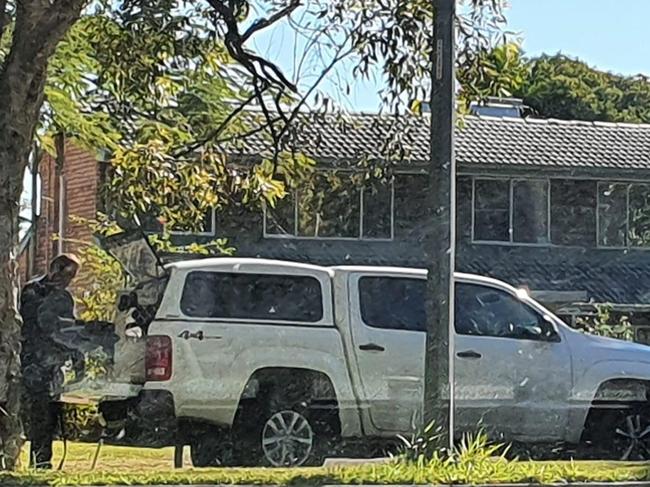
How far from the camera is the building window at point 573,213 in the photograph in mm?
12680

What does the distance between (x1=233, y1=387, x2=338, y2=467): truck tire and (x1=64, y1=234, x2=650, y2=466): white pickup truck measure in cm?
1

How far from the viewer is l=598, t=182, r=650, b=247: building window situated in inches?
494

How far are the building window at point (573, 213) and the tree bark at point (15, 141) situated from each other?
6043mm

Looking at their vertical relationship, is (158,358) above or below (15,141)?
below

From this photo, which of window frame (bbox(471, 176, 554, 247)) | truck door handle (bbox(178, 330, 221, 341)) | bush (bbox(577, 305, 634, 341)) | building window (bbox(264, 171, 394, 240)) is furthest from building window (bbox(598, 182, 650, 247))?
truck door handle (bbox(178, 330, 221, 341))

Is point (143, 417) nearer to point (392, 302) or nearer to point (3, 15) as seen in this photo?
point (392, 302)

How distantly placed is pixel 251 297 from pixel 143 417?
4.59 ft

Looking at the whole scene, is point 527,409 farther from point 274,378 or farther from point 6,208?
point 6,208

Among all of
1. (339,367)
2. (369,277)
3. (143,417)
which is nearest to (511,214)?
(369,277)

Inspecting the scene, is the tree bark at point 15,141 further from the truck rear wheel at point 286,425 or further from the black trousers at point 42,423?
the truck rear wheel at point 286,425

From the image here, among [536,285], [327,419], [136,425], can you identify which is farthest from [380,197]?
[136,425]

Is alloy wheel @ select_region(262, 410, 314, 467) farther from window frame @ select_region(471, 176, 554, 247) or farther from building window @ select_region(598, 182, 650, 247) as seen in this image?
building window @ select_region(598, 182, 650, 247)

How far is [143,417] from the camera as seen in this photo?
408 inches

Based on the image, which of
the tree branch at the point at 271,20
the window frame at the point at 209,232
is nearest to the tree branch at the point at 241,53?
the tree branch at the point at 271,20
